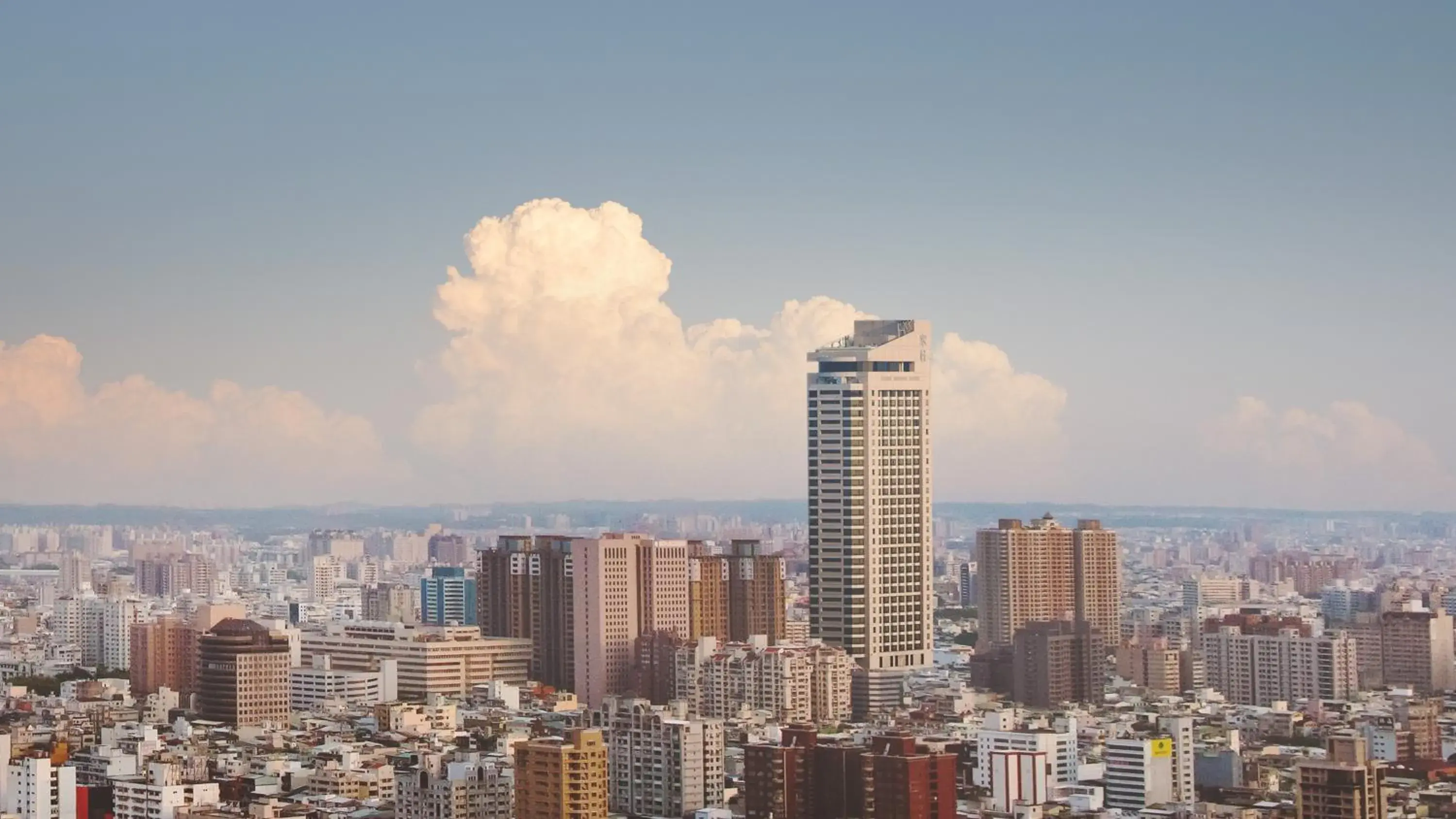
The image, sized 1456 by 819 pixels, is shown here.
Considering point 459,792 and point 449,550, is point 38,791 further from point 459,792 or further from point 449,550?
point 449,550

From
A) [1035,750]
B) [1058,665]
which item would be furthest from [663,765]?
[1058,665]

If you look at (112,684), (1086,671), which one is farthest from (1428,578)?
(112,684)

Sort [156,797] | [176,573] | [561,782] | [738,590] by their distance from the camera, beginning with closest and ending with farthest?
1. [561,782]
2. [156,797]
3. [738,590]
4. [176,573]

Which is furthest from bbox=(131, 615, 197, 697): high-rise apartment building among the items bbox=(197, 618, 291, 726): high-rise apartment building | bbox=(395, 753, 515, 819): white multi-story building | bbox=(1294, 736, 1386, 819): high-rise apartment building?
bbox=(1294, 736, 1386, 819): high-rise apartment building

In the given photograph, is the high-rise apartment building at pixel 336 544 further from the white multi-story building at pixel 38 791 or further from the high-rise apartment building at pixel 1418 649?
the white multi-story building at pixel 38 791

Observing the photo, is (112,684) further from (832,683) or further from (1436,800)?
(1436,800)
